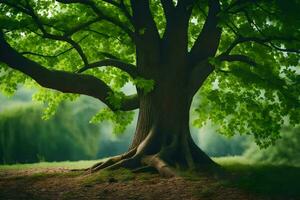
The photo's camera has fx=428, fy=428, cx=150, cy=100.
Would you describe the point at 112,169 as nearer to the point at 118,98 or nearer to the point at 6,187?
the point at 118,98

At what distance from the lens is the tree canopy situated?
13.3 metres

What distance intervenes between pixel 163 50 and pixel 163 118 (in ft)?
7.86

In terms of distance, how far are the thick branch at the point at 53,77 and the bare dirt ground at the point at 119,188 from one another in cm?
289

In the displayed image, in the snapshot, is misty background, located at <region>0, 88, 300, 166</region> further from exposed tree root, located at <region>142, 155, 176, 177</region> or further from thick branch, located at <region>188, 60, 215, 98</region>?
exposed tree root, located at <region>142, 155, 176, 177</region>

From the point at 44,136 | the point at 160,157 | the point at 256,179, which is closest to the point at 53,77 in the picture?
the point at 160,157

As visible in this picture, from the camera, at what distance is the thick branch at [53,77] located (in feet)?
42.7

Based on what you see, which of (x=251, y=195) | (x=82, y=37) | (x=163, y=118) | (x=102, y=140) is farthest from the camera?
(x=102, y=140)

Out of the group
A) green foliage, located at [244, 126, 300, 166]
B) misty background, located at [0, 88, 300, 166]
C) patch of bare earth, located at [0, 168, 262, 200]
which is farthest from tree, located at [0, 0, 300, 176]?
misty background, located at [0, 88, 300, 166]

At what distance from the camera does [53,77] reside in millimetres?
13562

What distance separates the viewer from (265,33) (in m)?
13.7

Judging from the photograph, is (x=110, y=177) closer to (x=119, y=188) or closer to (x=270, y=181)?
(x=119, y=188)

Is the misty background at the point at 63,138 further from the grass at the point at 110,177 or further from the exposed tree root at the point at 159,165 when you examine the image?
the grass at the point at 110,177

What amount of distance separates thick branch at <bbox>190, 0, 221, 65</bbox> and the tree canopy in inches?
1.1

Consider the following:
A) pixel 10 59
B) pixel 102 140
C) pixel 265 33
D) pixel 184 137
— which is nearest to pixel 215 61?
pixel 265 33
